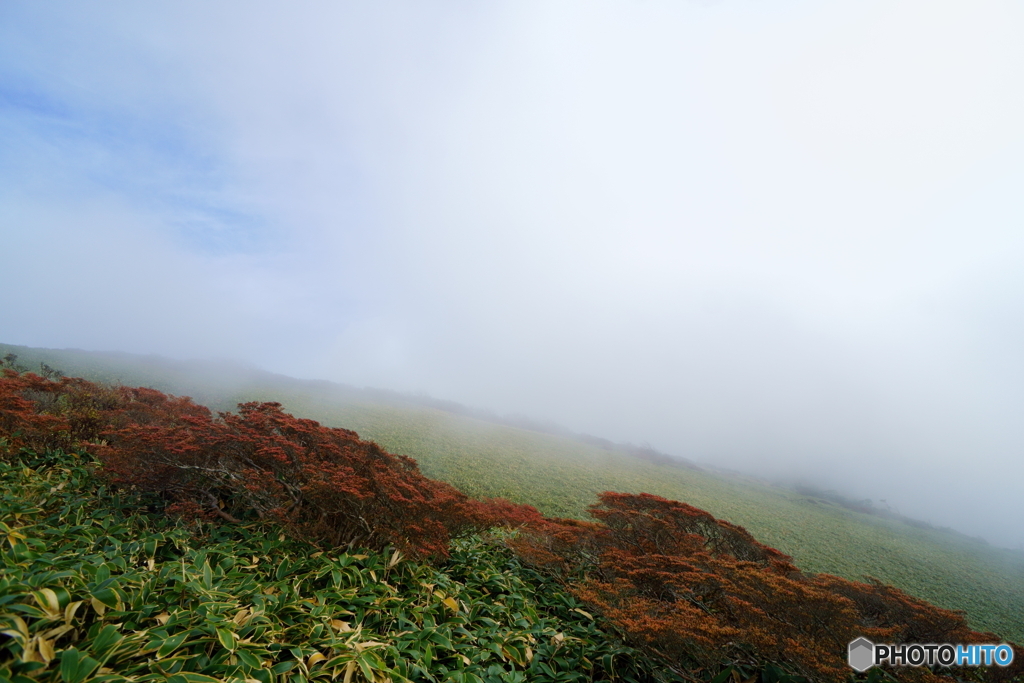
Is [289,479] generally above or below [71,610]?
above

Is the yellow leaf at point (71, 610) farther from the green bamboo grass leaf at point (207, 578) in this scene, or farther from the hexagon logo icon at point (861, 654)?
the hexagon logo icon at point (861, 654)

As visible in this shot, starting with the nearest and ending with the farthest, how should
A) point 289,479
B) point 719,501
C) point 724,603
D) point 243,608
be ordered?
Result: point 243,608, point 724,603, point 289,479, point 719,501

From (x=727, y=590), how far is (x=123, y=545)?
509cm

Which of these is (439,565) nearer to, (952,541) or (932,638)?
(932,638)

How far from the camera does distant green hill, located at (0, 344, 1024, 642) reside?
7609mm

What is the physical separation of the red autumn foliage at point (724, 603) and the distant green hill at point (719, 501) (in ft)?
9.38

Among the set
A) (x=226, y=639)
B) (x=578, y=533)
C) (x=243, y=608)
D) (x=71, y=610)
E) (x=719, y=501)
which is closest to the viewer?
(x=71, y=610)

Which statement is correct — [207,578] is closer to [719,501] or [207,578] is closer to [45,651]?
[45,651]

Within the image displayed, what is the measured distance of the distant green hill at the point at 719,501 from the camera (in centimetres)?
761

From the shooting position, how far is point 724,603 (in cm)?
316

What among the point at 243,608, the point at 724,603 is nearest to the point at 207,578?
the point at 243,608

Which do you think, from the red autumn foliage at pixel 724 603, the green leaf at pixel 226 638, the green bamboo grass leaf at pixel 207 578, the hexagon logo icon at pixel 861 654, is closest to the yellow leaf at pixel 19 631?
the green leaf at pixel 226 638

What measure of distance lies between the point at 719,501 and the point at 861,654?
1093cm

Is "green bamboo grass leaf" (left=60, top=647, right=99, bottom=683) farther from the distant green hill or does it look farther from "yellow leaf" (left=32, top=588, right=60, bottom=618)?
the distant green hill
